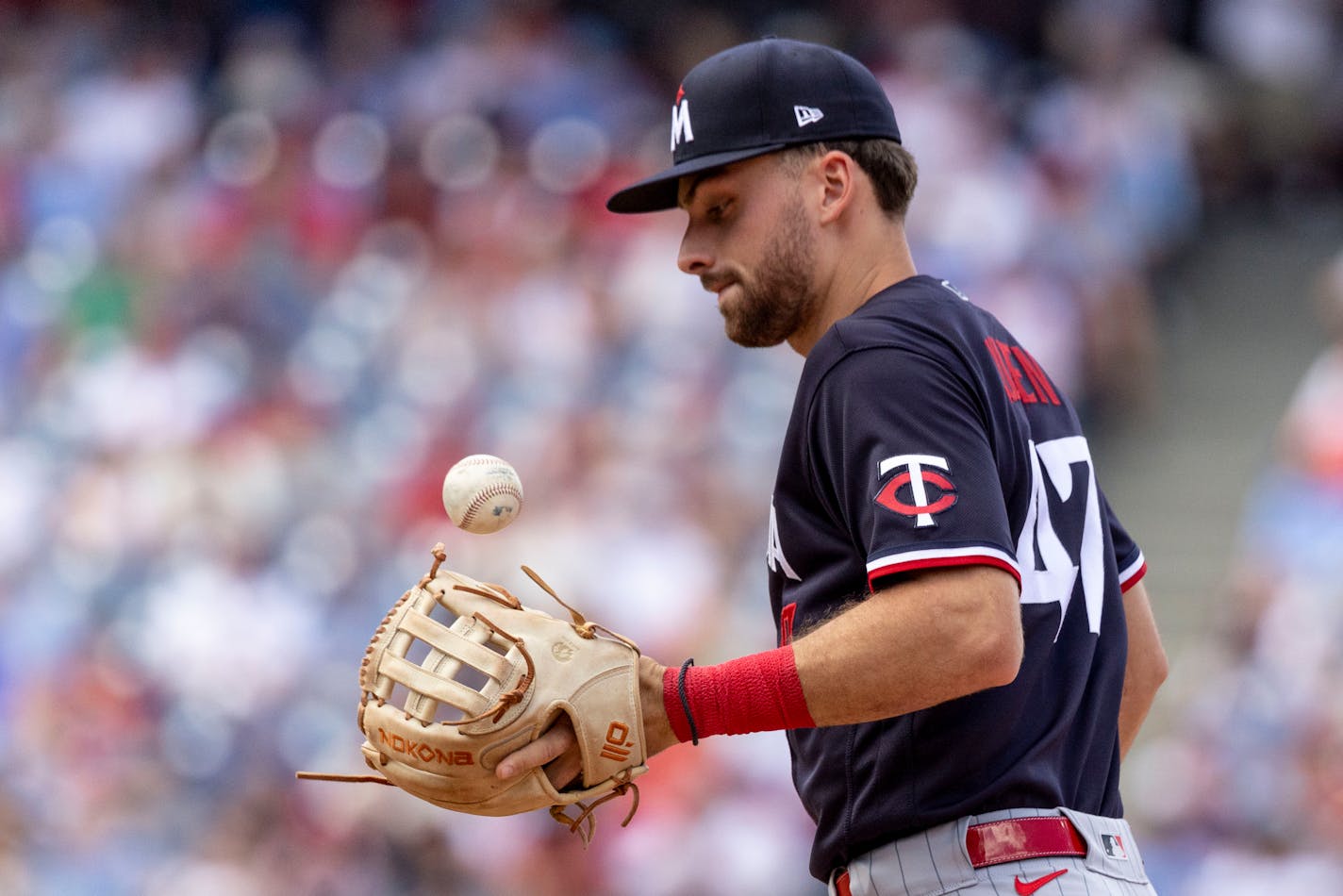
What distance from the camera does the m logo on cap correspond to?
2.47 metres

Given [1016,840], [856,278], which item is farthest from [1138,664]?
[856,278]

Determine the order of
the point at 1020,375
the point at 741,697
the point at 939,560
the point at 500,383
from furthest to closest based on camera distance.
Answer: the point at 500,383 < the point at 1020,375 < the point at 741,697 < the point at 939,560

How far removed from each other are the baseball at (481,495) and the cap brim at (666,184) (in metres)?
0.48

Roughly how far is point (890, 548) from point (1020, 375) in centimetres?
45

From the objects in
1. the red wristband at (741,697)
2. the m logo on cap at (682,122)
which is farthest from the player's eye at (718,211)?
the red wristband at (741,697)

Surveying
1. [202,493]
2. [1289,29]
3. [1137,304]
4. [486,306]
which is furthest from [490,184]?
[1289,29]

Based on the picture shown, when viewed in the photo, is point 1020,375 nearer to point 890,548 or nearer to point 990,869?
point 890,548

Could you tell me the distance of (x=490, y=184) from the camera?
29.0 ft

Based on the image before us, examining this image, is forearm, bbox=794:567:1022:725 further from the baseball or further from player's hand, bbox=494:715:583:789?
the baseball

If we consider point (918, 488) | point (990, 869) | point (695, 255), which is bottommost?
point (990, 869)

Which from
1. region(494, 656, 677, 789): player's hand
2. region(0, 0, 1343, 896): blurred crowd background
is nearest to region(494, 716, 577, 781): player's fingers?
region(494, 656, 677, 789): player's hand

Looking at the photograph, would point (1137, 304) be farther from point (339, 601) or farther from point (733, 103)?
point (733, 103)

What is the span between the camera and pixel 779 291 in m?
2.45

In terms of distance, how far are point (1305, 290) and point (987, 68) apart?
1.98 m
